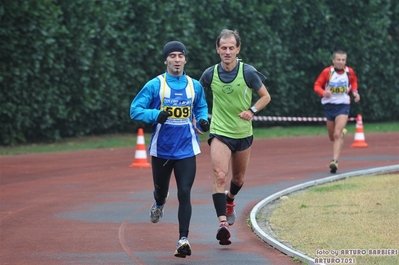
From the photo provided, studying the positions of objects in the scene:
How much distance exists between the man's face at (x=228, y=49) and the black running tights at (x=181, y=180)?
3.95 feet

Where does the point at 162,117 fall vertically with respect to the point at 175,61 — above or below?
below

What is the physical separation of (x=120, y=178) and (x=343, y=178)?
388 centimetres

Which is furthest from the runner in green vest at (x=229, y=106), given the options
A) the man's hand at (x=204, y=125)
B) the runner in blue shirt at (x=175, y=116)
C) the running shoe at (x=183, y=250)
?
the running shoe at (x=183, y=250)

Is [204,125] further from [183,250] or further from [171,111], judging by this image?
[183,250]

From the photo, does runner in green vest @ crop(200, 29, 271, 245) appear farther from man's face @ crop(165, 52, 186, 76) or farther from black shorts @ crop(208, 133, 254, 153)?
man's face @ crop(165, 52, 186, 76)

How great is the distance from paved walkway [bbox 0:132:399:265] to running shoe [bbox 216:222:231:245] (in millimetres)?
94

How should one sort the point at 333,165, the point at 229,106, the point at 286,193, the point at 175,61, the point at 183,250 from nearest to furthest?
the point at 183,250
the point at 175,61
the point at 229,106
the point at 286,193
the point at 333,165

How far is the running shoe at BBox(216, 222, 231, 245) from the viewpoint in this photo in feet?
33.2

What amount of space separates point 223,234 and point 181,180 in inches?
28.4

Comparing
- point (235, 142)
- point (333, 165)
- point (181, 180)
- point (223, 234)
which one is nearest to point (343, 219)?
point (235, 142)

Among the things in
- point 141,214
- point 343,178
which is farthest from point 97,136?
point 141,214

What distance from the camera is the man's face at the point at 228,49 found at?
34.7ft

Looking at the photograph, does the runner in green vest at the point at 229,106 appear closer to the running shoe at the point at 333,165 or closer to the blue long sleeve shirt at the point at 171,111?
the blue long sleeve shirt at the point at 171,111

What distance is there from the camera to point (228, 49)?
10602mm
